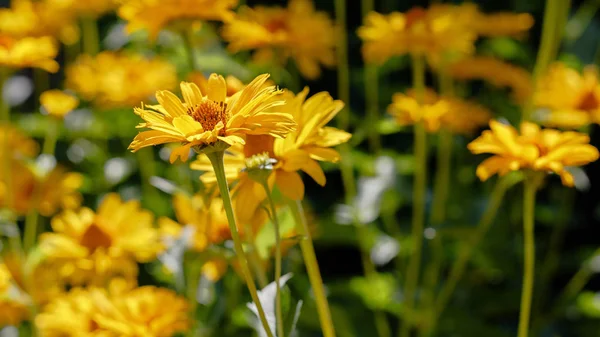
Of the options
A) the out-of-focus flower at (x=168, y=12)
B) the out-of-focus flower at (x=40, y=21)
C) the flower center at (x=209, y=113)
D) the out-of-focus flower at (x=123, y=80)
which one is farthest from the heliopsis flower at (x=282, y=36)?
the flower center at (x=209, y=113)

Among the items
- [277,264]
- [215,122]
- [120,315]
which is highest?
[215,122]

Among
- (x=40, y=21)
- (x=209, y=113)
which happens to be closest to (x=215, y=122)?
(x=209, y=113)

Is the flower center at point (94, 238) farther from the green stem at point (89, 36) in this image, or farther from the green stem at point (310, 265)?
the green stem at point (89, 36)

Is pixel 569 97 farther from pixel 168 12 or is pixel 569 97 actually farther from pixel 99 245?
pixel 99 245

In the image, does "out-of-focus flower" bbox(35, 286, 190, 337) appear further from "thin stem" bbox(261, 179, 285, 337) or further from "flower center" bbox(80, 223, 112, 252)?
"thin stem" bbox(261, 179, 285, 337)

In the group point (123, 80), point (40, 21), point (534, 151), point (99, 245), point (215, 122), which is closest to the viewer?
point (215, 122)

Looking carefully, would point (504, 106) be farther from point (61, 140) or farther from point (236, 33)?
point (61, 140)

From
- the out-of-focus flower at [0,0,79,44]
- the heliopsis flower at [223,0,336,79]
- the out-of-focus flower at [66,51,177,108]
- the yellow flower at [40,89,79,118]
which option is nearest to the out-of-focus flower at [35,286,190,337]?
the yellow flower at [40,89,79,118]
